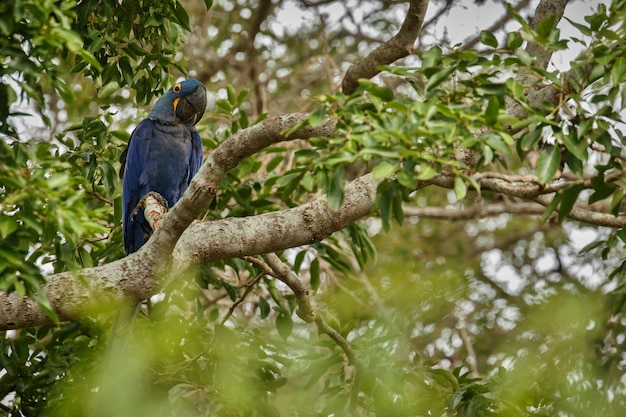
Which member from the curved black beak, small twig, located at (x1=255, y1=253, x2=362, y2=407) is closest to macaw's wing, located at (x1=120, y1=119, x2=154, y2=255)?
the curved black beak

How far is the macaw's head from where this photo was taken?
12.7 ft

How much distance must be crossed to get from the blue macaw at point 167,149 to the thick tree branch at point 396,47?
1.12 metres

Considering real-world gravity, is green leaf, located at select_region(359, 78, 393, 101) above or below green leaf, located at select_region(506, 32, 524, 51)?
below

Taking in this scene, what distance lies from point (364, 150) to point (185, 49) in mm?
4381

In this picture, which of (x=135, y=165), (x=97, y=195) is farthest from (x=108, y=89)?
(x=135, y=165)

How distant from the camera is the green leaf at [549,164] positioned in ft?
5.85

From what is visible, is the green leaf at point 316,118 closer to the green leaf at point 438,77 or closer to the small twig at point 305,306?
the green leaf at point 438,77

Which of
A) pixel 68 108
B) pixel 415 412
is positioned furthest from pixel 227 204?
pixel 68 108

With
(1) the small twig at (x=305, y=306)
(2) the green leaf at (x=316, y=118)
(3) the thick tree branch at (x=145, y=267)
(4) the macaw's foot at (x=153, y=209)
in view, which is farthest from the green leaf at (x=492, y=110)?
(4) the macaw's foot at (x=153, y=209)

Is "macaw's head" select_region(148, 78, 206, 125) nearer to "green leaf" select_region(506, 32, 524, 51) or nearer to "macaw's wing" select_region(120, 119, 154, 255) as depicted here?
"macaw's wing" select_region(120, 119, 154, 255)

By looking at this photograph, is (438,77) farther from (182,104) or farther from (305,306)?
(182,104)

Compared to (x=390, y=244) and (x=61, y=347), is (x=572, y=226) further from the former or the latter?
(x=61, y=347)

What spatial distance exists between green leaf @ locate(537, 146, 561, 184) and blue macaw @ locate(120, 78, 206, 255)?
7.76 feet

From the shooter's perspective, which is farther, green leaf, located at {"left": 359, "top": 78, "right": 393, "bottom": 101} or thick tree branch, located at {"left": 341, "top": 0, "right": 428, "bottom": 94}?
thick tree branch, located at {"left": 341, "top": 0, "right": 428, "bottom": 94}
